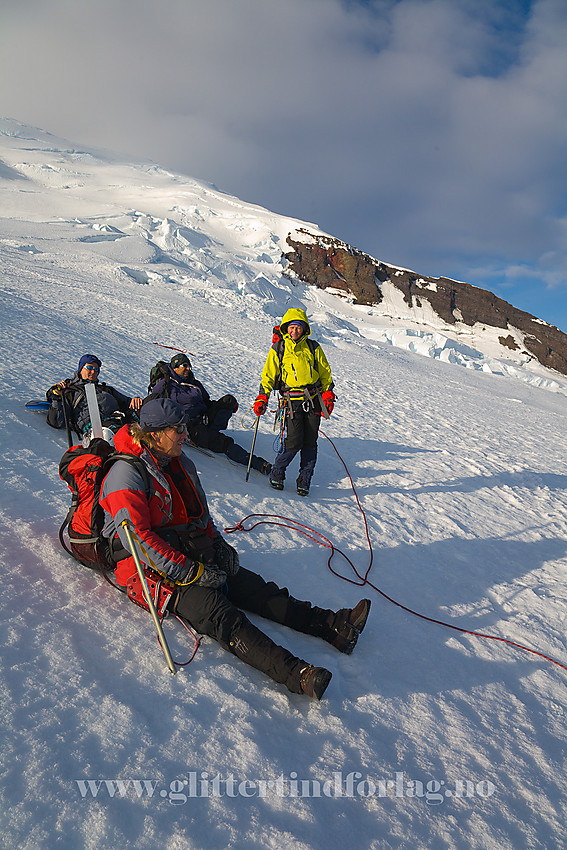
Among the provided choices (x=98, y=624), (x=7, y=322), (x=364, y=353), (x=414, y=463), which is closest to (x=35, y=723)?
(x=98, y=624)

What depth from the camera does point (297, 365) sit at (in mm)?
4230

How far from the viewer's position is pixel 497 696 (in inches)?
91.6

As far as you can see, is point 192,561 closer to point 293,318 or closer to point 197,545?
point 197,545

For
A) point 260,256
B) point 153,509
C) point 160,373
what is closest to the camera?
point 153,509

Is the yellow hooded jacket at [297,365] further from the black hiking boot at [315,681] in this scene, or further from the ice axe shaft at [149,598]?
the black hiking boot at [315,681]

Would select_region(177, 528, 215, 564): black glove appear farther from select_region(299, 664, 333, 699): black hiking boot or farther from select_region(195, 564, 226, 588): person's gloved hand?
select_region(299, 664, 333, 699): black hiking boot

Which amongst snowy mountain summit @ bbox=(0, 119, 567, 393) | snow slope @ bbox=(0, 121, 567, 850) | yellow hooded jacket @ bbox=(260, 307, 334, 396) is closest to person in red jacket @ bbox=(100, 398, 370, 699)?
snow slope @ bbox=(0, 121, 567, 850)

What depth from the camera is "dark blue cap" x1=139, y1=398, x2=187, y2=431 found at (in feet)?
7.20

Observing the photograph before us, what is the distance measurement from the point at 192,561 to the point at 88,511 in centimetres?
64

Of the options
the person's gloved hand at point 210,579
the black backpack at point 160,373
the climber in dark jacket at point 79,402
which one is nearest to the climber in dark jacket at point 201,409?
the black backpack at point 160,373

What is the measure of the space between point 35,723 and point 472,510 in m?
4.43

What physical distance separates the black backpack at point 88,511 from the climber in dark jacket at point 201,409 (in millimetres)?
2050

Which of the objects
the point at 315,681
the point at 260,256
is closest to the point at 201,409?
the point at 315,681

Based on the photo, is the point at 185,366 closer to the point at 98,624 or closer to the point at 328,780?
the point at 98,624
